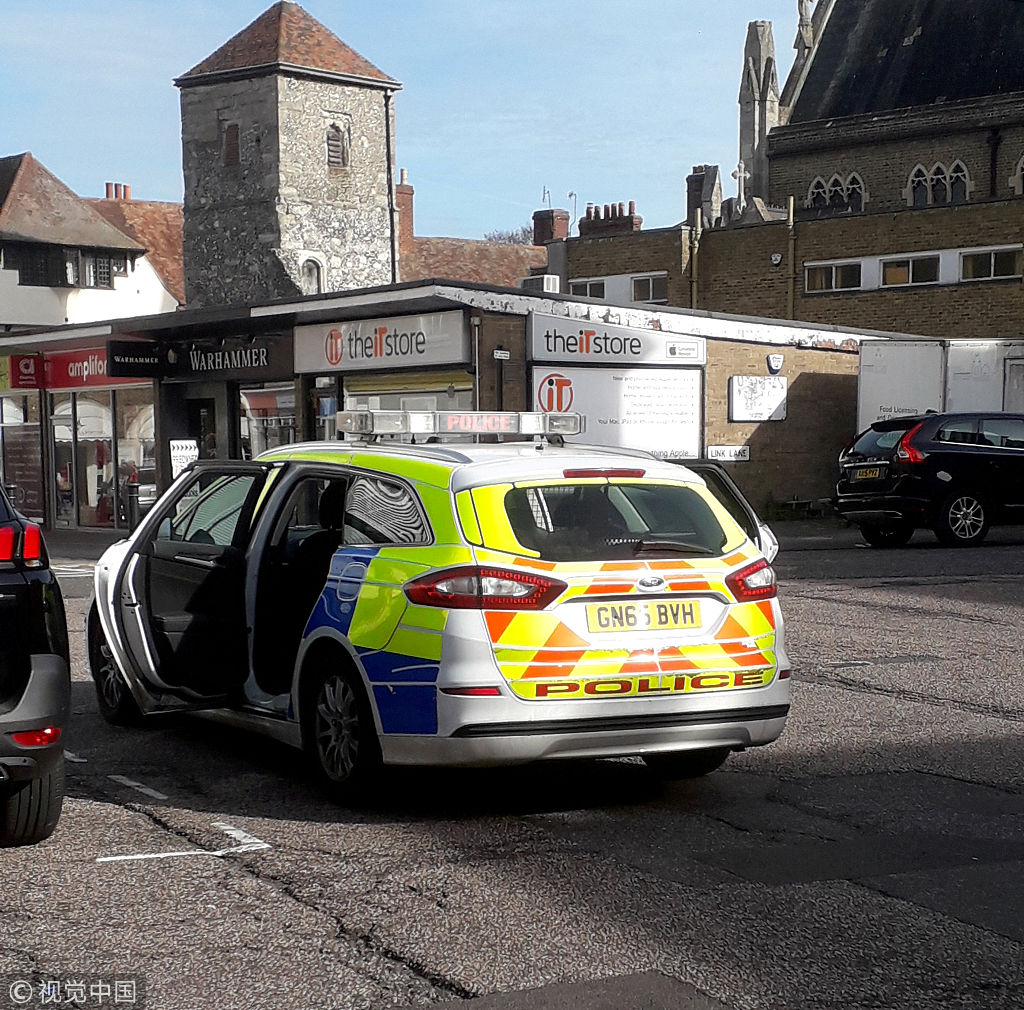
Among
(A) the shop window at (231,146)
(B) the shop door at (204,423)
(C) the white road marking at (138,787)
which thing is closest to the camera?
(C) the white road marking at (138,787)

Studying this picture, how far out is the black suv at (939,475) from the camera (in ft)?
66.2

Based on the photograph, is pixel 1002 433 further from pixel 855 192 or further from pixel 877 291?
pixel 855 192

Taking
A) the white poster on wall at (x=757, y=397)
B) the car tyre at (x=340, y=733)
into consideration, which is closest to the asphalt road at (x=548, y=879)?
the car tyre at (x=340, y=733)

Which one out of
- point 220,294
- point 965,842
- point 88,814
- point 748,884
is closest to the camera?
point 748,884

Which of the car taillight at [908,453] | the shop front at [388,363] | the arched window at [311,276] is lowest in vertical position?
the car taillight at [908,453]

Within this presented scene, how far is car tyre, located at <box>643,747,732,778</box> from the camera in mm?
6973

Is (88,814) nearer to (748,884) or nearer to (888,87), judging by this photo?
(748,884)

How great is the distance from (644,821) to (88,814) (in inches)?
91.0

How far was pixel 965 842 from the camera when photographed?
582 centimetres

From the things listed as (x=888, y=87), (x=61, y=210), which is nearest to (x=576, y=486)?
(x=888, y=87)

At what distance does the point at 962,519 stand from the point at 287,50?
45.9m

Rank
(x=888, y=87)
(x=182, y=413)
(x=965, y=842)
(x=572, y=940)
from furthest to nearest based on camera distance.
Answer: (x=888, y=87)
(x=182, y=413)
(x=965, y=842)
(x=572, y=940)

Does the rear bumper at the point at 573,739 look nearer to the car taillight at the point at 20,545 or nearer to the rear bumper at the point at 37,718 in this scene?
the rear bumper at the point at 37,718

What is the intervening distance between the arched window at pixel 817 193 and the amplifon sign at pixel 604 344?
3002 cm
